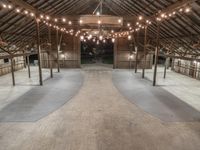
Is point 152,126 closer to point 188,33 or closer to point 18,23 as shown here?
point 188,33

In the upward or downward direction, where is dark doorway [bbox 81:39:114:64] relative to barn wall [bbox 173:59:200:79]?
upward

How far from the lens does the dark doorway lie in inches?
1219

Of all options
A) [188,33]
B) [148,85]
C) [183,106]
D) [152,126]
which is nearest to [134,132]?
[152,126]

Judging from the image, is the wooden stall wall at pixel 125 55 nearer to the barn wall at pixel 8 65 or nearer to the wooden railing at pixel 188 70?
the wooden railing at pixel 188 70

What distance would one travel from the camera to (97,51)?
103 ft

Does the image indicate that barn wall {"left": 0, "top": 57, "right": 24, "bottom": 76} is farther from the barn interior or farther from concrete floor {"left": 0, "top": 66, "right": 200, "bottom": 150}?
concrete floor {"left": 0, "top": 66, "right": 200, "bottom": 150}

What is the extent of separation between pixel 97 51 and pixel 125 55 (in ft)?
32.3

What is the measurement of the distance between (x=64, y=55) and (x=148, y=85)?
1248cm

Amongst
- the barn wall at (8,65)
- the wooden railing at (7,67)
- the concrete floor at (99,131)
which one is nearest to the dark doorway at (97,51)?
the barn wall at (8,65)

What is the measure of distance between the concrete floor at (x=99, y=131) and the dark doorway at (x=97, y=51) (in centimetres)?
2250

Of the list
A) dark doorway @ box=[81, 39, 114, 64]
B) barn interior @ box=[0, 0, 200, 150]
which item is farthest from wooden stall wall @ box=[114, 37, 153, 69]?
dark doorway @ box=[81, 39, 114, 64]

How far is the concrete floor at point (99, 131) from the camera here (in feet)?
18.8

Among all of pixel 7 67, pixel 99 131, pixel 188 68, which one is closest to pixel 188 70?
pixel 188 68

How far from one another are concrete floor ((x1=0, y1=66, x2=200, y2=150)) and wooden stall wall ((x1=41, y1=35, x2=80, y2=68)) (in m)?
14.1
